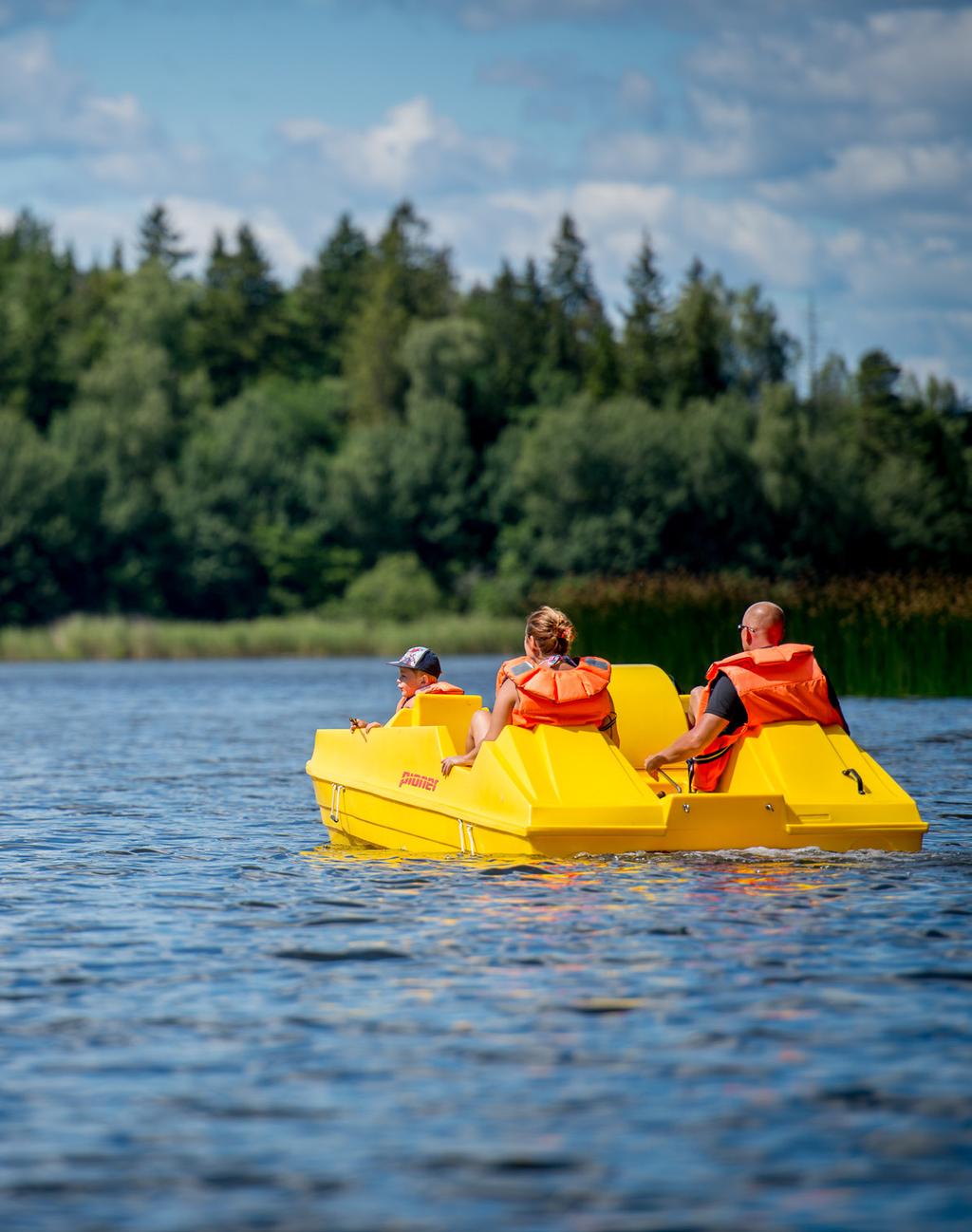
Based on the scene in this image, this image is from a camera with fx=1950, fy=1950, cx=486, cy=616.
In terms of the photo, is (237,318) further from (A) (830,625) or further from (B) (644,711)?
(B) (644,711)

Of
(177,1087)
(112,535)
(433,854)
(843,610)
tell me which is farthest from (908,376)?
(177,1087)

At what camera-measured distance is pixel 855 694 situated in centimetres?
2330

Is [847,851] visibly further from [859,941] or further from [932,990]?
[932,990]

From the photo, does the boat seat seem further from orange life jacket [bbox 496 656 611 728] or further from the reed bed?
the reed bed

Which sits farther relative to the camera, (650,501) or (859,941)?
(650,501)

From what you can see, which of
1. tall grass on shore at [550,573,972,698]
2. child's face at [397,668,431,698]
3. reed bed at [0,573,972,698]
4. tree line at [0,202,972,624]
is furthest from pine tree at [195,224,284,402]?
child's face at [397,668,431,698]

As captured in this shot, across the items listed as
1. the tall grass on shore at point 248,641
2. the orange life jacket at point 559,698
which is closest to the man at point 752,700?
the orange life jacket at point 559,698

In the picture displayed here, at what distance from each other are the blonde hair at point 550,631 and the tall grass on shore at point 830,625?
44.2ft

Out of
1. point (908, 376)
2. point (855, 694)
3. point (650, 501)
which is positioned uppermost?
point (908, 376)

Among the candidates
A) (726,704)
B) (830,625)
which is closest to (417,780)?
(726,704)

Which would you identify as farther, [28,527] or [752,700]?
[28,527]

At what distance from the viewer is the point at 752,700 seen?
30.4 ft

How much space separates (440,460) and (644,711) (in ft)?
188

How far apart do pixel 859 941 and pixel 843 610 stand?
1701 cm
